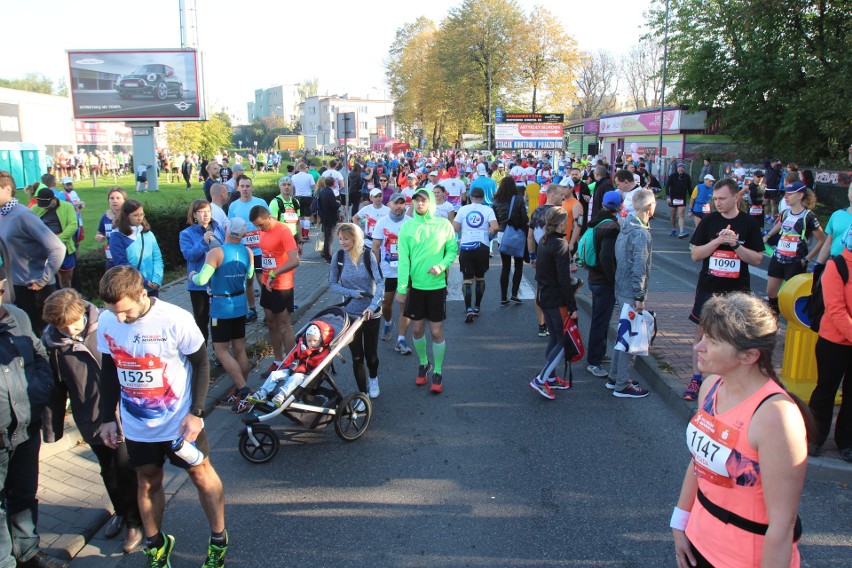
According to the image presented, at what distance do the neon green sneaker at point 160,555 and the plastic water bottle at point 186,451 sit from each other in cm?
58

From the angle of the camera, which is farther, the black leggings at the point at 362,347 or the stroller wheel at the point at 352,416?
the black leggings at the point at 362,347

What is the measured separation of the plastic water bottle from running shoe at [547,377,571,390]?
3.90 meters

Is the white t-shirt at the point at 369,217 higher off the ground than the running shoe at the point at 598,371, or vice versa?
the white t-shirt at the point at 369,217

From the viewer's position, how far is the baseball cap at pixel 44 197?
798 centimetres

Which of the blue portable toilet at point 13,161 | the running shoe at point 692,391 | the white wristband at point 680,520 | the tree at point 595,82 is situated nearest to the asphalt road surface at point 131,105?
the blue portable toilet at point 13,161

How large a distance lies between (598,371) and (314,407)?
130 inches

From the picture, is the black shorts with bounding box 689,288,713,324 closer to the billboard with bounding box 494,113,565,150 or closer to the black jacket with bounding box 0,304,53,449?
the black jacket with bounding box 0,304,53,449

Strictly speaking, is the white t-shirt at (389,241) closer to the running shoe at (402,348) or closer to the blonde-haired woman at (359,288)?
the running shoe at (402,348)

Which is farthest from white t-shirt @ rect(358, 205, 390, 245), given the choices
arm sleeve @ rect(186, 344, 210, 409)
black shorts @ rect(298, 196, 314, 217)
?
black shorts @ rect(298, 196, 314, 217)

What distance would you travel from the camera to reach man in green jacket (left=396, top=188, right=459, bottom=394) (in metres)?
6.36

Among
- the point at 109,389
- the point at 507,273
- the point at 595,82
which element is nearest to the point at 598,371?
the point at 507,273

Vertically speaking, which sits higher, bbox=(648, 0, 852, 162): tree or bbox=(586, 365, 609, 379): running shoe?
bbox=(648, 0, 852, 162): tree

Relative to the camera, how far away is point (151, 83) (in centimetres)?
2859

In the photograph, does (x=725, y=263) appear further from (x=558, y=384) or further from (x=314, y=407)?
(x=314, y=407)
